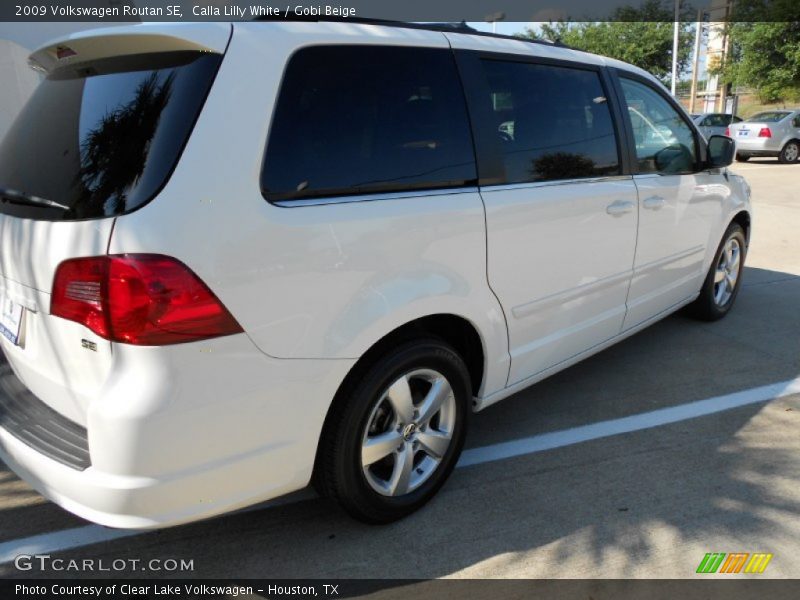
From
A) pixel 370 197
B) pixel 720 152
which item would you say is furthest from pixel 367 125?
pixel 720 152

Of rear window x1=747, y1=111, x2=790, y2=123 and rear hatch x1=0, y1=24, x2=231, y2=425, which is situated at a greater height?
rear window x1=747, y1=111, x2=790, y2=123

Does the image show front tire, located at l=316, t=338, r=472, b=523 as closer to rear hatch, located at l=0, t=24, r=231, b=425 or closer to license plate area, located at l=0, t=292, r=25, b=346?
rear hatch, located at l=0, t=24, r=231, b=425

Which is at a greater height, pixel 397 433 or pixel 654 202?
pixel 654 202

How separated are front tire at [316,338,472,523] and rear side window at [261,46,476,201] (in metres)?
0.67

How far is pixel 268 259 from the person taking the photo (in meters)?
1.90

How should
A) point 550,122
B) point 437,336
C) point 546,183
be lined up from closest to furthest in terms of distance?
point 437,336, point 546,183, point 550,122

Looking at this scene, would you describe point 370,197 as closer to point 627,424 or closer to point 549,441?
point 549,441

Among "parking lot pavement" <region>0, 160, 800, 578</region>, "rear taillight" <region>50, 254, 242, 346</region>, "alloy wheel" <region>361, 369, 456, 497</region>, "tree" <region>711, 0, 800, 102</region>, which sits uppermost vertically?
"tree" <region>711, 0, 800, 102</region>

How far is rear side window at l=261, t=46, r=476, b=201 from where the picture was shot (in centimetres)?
204

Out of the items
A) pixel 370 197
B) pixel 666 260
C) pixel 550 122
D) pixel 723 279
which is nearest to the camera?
pixel 370 197

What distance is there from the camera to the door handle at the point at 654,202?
353 cm

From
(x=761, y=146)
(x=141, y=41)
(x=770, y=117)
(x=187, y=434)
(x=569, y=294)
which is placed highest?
(x=770, y=117)

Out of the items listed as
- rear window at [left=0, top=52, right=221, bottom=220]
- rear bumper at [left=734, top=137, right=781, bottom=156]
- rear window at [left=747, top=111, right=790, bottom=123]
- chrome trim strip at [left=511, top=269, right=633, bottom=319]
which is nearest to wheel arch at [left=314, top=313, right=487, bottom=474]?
chrome trim strip at [left=511, top=269, right=633, bottom=319]

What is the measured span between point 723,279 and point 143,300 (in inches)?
179
